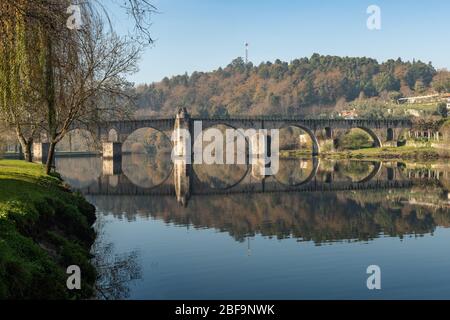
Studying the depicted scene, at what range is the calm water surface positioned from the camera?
18500 millimetres

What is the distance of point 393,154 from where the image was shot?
114 meters

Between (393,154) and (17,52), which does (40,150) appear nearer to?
(393,154)

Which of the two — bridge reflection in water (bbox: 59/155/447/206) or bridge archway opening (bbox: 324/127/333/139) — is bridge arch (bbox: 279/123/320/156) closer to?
bridge archway opening (bbox: 324/127/333/139)

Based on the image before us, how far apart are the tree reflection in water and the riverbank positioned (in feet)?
289

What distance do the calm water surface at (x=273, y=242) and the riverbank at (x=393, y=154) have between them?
54592 millimetres

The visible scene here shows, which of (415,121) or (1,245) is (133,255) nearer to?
(1,245)

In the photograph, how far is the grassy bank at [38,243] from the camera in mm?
12617

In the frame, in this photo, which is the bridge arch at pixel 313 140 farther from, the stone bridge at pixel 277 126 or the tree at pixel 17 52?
the tree at pixel 17 52

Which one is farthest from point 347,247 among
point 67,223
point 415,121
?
point 415,121

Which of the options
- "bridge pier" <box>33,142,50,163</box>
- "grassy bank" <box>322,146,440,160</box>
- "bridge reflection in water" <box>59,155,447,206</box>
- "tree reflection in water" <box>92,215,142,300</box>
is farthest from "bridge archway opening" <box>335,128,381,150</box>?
"tree reflection in water" <box>92,215,142,300</box>

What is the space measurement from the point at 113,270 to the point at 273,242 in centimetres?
908

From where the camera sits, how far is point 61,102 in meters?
26.2

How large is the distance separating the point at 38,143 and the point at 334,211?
65.9 meters

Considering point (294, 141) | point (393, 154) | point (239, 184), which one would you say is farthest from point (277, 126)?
point (239, 184)
